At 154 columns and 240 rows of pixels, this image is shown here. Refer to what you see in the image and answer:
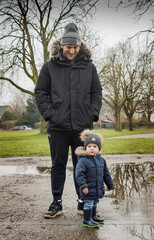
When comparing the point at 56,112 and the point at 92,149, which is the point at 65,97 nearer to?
the point at 56,112

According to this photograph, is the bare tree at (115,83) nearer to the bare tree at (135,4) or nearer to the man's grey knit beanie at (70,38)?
the bare tree at (135,4)

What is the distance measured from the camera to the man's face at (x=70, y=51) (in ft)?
11.6

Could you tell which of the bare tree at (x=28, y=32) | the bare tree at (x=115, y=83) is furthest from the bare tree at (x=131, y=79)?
the bare tree at (x=28, y=32)

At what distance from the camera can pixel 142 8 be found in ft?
23.6

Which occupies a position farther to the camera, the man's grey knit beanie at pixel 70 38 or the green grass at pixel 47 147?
the green grass at pixel 47 147

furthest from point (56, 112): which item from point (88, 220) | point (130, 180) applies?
point (130, 180)

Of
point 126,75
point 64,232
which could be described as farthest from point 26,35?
Answer: point 64,232

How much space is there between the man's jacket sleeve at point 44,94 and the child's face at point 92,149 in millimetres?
653

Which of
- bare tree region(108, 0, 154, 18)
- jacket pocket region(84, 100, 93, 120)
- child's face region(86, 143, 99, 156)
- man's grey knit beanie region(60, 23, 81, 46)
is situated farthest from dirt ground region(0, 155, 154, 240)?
bare tree region(108, 0, 154, 18)

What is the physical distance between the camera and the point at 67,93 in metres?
3.51

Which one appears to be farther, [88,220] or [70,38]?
[70,38]

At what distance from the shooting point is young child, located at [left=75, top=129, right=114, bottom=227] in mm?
3049

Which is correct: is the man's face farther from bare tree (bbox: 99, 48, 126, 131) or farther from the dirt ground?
bare tree (bbox: 99, 48, 126, 131)

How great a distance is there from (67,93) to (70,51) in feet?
1.75
